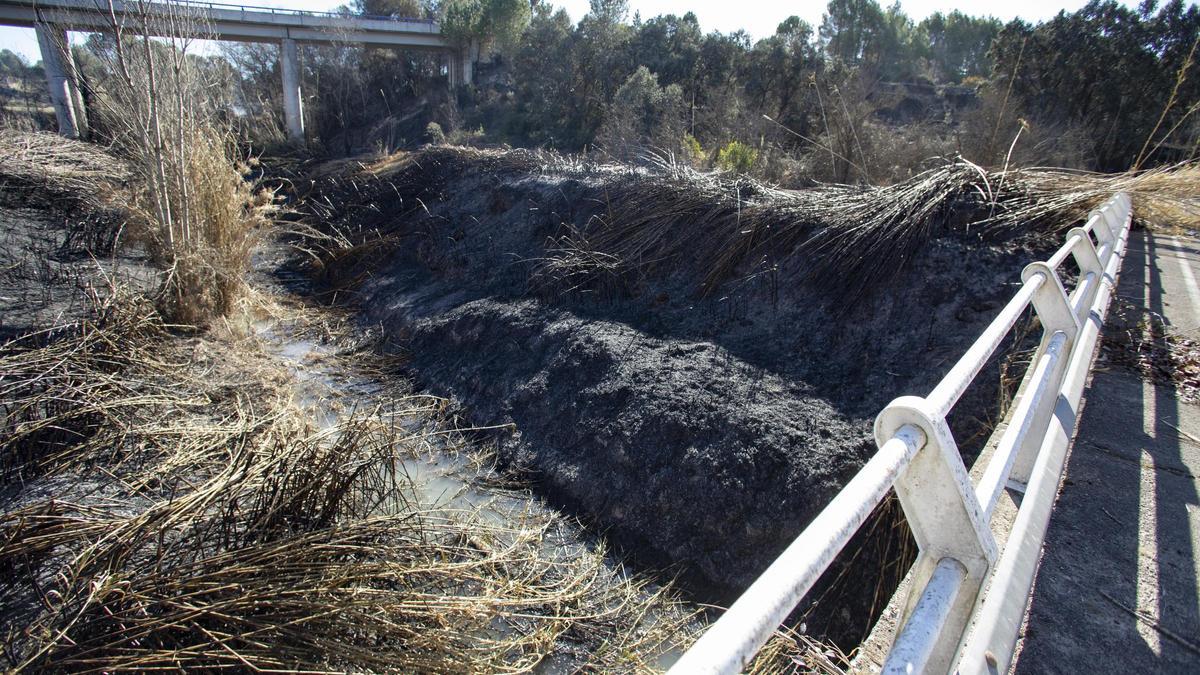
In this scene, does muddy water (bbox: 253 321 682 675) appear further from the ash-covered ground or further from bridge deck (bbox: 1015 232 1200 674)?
bridge deck (bbox: 1015 232 1200 674)

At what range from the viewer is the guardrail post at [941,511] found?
1328 mm

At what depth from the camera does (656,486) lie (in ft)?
16.6

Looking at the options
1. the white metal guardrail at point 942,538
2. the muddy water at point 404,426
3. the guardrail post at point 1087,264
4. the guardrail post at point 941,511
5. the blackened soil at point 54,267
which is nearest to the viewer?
the white metal guardrail at point 942,538

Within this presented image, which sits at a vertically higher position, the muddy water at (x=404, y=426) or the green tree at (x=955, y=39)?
the green tree at (x=955, y=39)

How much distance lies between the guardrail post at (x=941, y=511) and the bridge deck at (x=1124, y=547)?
52 cm

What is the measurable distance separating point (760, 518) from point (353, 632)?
8.87 ft

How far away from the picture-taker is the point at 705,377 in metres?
5.62

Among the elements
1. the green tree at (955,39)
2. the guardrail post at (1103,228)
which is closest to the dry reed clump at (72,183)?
the guardrail post at (1103,228)

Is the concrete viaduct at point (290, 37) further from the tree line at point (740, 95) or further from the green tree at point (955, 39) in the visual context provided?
the green tree at point (955, 39)

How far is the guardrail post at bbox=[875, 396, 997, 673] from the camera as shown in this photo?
133 cm

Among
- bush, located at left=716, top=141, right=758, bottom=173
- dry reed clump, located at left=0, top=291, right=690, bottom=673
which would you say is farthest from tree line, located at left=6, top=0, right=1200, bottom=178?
dry reed clump, located at left=0, top=291, right=690, bottom=673

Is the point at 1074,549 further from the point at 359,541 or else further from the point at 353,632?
the point at 359,541

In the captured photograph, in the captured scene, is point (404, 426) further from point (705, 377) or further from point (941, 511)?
point (941, 511)

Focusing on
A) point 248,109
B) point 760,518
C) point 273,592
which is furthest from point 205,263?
point 248,109
